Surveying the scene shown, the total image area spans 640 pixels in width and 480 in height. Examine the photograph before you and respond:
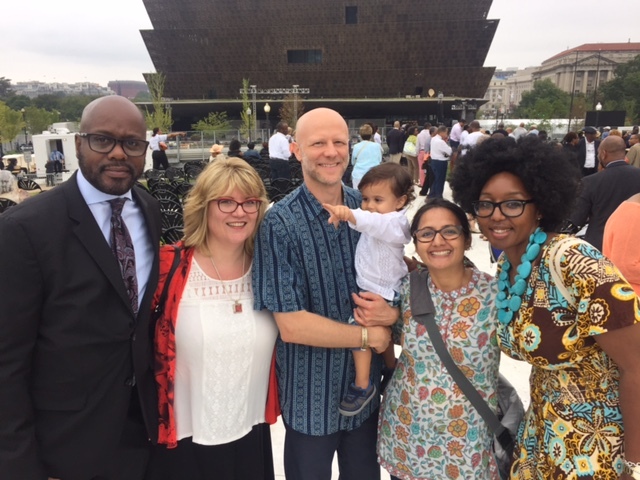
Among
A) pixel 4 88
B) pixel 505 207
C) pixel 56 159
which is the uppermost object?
pixel 4 88

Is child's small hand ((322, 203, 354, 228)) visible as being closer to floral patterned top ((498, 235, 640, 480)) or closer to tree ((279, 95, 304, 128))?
floral patterned top ((498, 235, 640, 480))

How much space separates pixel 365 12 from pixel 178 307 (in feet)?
169

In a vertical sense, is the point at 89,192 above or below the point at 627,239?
Answer: above

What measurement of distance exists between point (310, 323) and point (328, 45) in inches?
2016

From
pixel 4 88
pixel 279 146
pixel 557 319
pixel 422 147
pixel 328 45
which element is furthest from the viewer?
pixel 4 88

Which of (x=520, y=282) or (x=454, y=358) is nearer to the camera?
(x=520, y=282)

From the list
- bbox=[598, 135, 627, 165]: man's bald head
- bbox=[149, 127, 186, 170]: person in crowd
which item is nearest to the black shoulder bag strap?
bbox=[598, 135, 627, 165]: man's bald head

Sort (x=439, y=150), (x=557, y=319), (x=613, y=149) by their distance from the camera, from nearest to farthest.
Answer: (x=557, y=319) → (x=613, y=149) → (x=439, y=150)

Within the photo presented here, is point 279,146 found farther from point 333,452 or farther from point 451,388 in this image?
point 451,388

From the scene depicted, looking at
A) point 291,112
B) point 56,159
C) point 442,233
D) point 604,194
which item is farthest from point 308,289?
point 291,112

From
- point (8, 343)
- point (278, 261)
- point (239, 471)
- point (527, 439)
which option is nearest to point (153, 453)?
point (239, 471)

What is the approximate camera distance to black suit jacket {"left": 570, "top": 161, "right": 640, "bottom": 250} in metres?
5.20

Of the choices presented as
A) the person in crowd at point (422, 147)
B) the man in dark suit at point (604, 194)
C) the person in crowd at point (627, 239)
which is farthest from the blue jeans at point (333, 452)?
the person in crowd at point (422, 147)

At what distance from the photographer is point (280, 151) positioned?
12836mm
